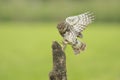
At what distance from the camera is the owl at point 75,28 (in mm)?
2502

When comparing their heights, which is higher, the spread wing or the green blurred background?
the green blurred background

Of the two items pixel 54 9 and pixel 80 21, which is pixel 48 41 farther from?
pixel 80 21

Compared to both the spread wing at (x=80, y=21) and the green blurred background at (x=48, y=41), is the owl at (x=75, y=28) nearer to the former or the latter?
the spread wing at (x=80, y=21)

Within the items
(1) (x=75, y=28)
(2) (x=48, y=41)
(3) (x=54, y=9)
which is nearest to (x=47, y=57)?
(2) (x=48, y=41)

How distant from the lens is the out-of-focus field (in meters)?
4.84

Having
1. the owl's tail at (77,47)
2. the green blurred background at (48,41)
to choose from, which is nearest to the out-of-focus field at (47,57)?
the green blurred background at (48,41)

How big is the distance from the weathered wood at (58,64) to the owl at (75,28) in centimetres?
5

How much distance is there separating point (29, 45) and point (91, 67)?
1.36 metres

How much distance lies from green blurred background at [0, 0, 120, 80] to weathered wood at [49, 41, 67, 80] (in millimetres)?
2170

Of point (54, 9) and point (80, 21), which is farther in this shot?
point (54, 9)

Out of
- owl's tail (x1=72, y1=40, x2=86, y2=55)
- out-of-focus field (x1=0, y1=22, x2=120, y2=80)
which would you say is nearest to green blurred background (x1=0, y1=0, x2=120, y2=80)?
out-of-focus field (x1=0, y1=22, x2=120, y2=80)

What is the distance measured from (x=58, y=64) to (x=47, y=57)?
3122 millimetres

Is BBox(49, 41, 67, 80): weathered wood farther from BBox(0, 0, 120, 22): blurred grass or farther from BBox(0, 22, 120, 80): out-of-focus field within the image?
BBox(0, 0, 120, 22): blurred grass

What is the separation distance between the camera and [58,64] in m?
2.45
